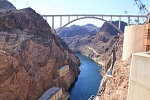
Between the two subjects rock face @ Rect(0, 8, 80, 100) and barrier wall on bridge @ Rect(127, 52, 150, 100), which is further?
rock face @ Rect(0, 8, 80, 100)

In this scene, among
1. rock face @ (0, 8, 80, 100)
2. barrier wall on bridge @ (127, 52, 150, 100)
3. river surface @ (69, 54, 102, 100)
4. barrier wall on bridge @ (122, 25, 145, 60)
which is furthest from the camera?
river surface @ (69, 54, 102, 100)

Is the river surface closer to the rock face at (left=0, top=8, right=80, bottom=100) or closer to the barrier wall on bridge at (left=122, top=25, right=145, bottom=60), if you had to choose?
the rock face at (left=0, top=8, right=80, bottom=100)

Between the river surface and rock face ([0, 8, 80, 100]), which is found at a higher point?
rock face ([0, 8, 80, 100])

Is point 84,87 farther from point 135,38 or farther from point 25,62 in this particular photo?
point 135,38

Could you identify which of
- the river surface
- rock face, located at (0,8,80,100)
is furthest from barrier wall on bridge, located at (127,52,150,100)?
the river surface

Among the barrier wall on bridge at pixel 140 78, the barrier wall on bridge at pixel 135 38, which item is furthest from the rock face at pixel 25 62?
the barrier wall on bridge at pixel 140 78

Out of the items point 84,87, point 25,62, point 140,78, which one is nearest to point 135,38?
point 140,78
